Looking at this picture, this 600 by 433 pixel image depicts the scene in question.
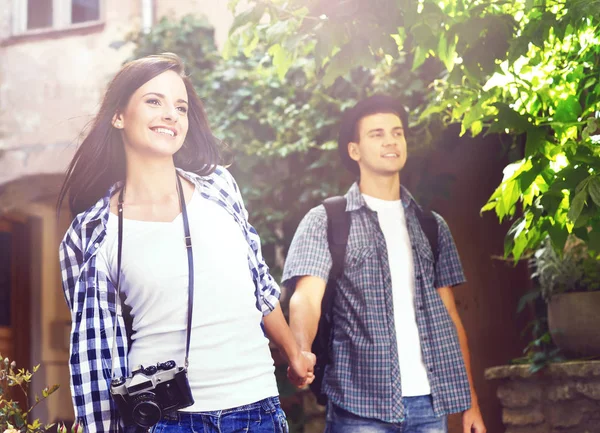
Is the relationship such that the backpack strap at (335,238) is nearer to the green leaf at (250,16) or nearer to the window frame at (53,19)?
the green leaf at (250,16)

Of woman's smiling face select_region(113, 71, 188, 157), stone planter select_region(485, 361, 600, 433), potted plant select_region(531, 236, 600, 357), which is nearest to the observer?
woman's smiling face select_region(113, 71, 188, 157)

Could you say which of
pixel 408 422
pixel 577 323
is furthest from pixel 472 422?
pixel 577 323

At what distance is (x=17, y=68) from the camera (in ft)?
24.0

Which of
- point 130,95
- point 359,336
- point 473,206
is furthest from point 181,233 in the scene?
point 473,206

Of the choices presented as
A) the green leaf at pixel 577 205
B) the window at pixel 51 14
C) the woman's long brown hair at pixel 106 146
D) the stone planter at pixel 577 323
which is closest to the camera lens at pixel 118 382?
the woman's long brown hair at pixel 106 146

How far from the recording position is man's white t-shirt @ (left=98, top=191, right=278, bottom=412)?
6.91 feet

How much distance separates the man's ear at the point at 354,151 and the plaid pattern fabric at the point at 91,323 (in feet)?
4.34

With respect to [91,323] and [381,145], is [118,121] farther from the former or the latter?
[381,145]

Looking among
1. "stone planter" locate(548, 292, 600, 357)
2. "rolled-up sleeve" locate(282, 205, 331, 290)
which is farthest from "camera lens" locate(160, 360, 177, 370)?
"stone planter" locate(548, 292, 600, 357)

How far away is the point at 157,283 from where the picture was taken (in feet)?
6.91

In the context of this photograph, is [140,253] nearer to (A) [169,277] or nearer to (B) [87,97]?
(A) [169,277]

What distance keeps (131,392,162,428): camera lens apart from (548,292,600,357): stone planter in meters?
2.66

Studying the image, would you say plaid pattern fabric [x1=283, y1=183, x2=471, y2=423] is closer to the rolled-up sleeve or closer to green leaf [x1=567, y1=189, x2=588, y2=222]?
the rolled-up sleeve

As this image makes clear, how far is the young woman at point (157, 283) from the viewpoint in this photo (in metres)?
2.06
